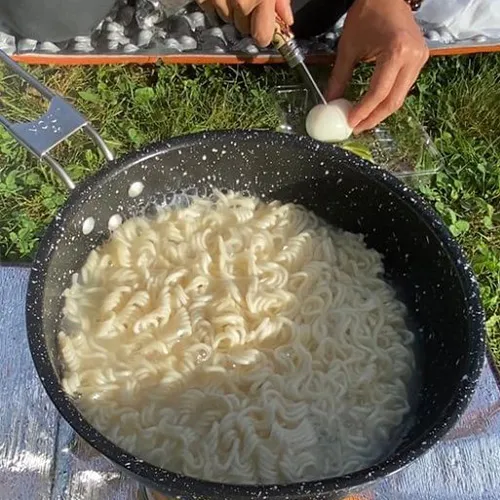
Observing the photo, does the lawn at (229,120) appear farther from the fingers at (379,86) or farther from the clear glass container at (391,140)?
the fingers at (379,86)

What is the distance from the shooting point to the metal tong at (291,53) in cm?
202

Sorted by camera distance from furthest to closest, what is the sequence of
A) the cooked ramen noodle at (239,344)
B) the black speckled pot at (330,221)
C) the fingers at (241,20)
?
the fingers at (241,20) → the cooked ramen noodle at (239,344) → the black speckled pot at (330,221)

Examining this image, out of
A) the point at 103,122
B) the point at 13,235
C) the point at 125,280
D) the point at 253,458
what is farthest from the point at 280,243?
the point at 103,122

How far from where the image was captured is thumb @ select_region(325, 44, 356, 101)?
212cm

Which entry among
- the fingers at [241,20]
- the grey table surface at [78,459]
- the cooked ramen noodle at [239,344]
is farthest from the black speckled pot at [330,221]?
the fingers at [241,20]

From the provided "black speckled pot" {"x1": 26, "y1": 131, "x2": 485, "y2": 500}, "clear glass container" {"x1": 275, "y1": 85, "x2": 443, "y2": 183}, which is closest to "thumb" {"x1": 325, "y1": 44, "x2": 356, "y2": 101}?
"clear glass container" {"x1": 275, "y1": 85, "x2": 443, "y2": 183}

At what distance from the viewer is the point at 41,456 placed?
1.46 meters

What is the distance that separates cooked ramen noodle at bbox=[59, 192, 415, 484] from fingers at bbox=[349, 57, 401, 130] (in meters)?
0.68

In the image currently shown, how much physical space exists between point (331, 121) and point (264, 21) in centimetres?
33

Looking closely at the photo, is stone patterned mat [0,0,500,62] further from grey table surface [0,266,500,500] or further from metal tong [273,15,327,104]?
grey table surface [0,266,500,500]

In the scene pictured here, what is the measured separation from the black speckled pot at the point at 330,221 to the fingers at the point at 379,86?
67cm

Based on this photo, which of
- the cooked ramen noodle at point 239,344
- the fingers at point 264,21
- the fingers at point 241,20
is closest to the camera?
the cooked ramen noodle at point 239,344

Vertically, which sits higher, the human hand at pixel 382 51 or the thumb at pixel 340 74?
the human hand at pixel 382 51

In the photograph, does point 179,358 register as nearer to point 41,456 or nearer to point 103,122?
point 41,456
